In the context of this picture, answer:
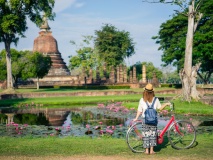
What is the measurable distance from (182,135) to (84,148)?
235 cm

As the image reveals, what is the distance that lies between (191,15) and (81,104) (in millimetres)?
10025

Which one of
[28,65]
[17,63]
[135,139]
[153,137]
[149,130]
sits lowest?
[135,139]

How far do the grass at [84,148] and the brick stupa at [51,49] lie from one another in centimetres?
Answer: 5684

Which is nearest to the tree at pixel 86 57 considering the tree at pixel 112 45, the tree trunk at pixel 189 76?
the tree at pixel 112 45

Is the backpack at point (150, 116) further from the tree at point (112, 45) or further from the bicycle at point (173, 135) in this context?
the tree at point (112, 45)

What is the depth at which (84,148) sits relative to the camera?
7852mm

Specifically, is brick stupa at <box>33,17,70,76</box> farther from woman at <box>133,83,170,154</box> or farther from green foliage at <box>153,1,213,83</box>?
woman at <box>133,83,170,154</box>

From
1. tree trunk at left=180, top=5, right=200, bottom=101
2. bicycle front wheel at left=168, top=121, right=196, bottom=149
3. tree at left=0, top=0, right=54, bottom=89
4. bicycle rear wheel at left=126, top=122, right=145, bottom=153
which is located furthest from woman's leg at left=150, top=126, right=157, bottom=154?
Result: tree at left=0, top=0, right=54, bottom=89

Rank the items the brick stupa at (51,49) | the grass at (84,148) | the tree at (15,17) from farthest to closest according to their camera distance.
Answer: the brick stupa at (51,49), the tree at (15,17), the grass at (84,148)

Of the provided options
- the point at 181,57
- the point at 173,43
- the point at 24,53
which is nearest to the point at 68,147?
the point at 181,57

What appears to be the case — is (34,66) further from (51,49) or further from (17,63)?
(51,49)

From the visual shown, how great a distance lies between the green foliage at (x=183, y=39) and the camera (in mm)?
36625

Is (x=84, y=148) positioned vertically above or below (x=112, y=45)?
below

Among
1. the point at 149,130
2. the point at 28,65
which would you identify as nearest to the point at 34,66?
the point at 28,65
